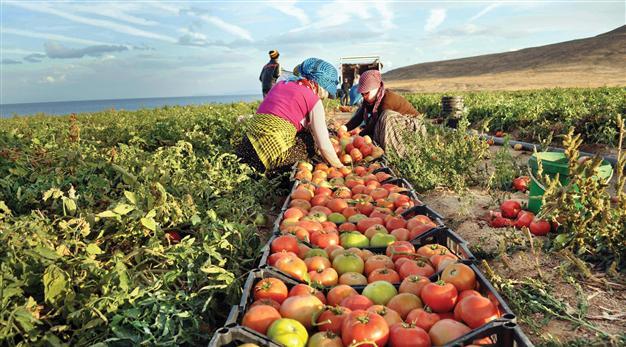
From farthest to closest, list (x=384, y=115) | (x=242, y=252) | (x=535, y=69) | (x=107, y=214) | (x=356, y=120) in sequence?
(x=535, y=69) → (x=356, y=120) → (x=384, y=115) → (x=242, y=252) → (x=107, y=214)

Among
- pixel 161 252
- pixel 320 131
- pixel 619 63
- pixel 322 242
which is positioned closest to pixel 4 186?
pixel 161 252

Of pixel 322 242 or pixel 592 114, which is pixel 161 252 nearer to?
pixel 322 242

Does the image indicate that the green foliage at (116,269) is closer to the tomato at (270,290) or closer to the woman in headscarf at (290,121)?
the tomato at (270,290)

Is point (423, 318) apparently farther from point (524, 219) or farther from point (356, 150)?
point (356, 150)

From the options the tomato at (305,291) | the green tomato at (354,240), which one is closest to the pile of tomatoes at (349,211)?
the green tomato at (354,240)

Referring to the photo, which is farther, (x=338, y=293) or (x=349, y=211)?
(x=349, y=211)

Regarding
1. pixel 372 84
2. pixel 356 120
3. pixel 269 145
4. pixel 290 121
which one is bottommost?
pixel 269 145

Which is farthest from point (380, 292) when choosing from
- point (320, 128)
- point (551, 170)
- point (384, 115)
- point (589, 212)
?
point (384, 115)

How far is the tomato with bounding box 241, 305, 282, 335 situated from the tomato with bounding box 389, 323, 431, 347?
509 mm

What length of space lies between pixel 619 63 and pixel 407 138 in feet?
184

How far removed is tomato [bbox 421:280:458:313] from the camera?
6.97 feet

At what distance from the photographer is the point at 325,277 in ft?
8.13

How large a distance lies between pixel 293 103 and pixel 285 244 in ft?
8.38

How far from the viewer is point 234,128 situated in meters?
7.20
